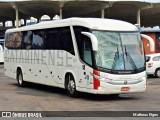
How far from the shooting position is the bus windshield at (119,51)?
1369cm

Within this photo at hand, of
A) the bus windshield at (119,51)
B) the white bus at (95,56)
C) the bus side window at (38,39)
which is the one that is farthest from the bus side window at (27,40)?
the bus windshield at (119,51)

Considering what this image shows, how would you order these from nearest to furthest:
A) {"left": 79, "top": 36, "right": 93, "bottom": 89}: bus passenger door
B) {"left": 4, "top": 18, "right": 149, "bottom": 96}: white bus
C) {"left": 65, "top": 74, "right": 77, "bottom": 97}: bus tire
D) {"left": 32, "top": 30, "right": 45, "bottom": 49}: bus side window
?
{"left": 4, "top": 18, "right": 149, "bottom": 96}: white bus
{"left": 79, "top": 36, "right": 93, "bottom": 89}: bus passenger door
{"left": 65, "top": 74, "right": 77, "bottom": 97}: bus tire
{"left": 32, "top": 30, "right": 45, "bottom": 49}: bus side window

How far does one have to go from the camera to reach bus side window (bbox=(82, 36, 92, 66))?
1387 cm

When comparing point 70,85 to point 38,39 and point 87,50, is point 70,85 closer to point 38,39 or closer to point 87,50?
point 87,50

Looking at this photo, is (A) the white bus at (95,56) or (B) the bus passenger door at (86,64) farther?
(B) the bus passenger door at (86,64)

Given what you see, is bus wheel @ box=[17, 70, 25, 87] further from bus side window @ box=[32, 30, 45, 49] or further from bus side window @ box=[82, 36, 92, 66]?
bus side window @ box=[82, 36, 92, 66]

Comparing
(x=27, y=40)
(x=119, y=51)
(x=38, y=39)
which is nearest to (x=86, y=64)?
(x=119, y=51)

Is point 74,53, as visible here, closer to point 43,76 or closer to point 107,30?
point 107,30

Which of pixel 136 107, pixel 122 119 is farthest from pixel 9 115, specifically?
pixel 136 107

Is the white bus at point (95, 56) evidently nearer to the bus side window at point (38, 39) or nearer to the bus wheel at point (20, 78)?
the bus side window at point (38, 39)

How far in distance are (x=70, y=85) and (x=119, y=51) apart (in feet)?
8.02

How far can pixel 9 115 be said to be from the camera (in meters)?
9.91

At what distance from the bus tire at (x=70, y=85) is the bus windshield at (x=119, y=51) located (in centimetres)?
173

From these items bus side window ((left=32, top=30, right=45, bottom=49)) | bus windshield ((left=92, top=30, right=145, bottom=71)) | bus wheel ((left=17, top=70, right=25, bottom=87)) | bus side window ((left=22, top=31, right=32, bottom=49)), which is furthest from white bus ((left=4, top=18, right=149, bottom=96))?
bus wheel ((left=17, top=70, right=25, bottom=87))
